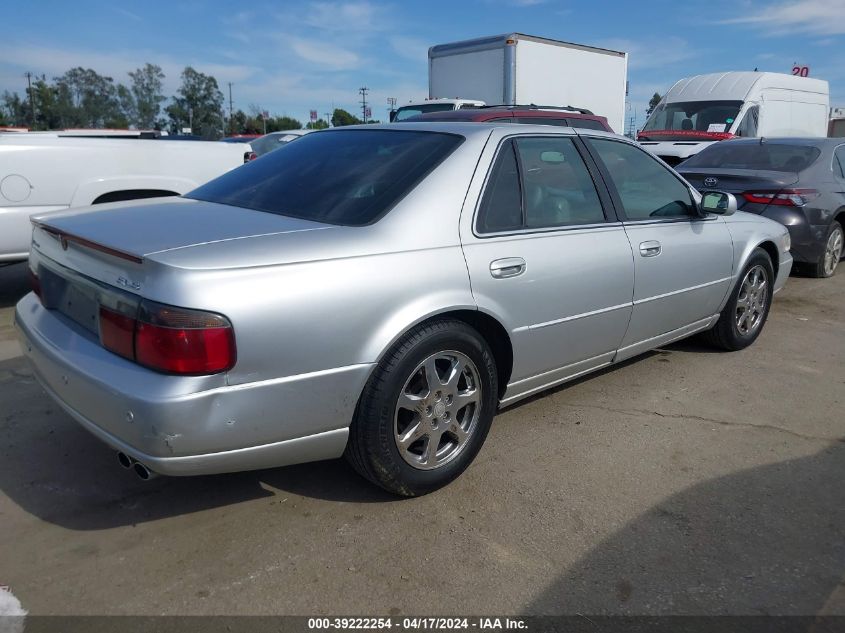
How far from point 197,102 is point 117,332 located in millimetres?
85421

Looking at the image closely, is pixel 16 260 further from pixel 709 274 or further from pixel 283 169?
pixel 709 274

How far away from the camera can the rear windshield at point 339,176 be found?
300 cm

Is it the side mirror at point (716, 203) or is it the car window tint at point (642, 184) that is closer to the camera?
the car window tint at point (642, 184)

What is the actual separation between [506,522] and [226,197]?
6.44ft

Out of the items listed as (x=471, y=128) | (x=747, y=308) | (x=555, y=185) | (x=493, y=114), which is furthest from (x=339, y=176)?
(x=493, y=114)

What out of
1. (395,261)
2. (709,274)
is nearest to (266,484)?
(395,261)

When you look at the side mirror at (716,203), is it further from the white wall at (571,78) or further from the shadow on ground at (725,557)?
the white wall at (571,78)

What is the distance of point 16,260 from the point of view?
5840 millimetres

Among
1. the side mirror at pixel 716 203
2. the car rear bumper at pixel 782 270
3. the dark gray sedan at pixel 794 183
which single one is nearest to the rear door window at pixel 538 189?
the side mirror at pixel 716 203

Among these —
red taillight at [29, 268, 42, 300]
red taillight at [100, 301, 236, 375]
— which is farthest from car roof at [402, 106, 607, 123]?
red taillight at [100, 301, 236, 375]

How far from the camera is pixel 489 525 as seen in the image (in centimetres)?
286

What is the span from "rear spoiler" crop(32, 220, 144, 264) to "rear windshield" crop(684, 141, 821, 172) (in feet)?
22.3

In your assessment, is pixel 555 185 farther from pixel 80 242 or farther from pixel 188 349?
pixel 80 242

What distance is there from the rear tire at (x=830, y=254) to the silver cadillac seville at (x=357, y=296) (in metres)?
4.27
